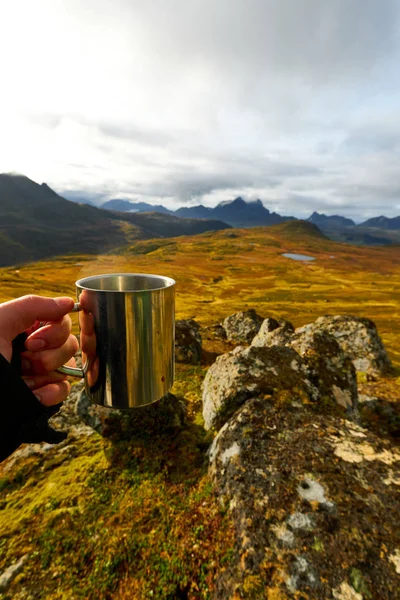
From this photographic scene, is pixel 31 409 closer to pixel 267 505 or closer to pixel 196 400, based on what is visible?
pixel 267 505

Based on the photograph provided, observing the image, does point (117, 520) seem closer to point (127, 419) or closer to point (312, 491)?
point (127, 419)

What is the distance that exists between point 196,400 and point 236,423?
2937mm

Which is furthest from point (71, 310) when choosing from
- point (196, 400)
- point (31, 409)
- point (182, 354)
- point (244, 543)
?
point (182, 354)

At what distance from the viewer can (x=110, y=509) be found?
464 centimetres

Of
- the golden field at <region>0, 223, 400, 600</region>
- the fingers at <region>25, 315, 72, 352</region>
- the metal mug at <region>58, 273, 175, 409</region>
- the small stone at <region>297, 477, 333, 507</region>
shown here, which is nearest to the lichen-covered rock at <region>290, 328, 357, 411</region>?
the small stone at <region>297, 477, 333, 507</region>

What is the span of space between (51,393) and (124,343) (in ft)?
3.26

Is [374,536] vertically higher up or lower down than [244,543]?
higher up

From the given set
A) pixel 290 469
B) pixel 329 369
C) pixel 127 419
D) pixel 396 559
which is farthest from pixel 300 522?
pixel 329 369

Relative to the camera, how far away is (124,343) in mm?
2641

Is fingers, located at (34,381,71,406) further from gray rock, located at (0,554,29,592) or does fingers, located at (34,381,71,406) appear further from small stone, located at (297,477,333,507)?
small stone, located at (297,477,333,507)

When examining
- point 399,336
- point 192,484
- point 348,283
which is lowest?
point 348,283

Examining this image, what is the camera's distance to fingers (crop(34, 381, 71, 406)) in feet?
9.13

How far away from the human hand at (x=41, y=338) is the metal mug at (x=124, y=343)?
0.56 ft

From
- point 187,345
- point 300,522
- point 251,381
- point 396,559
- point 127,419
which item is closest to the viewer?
point 396,559
